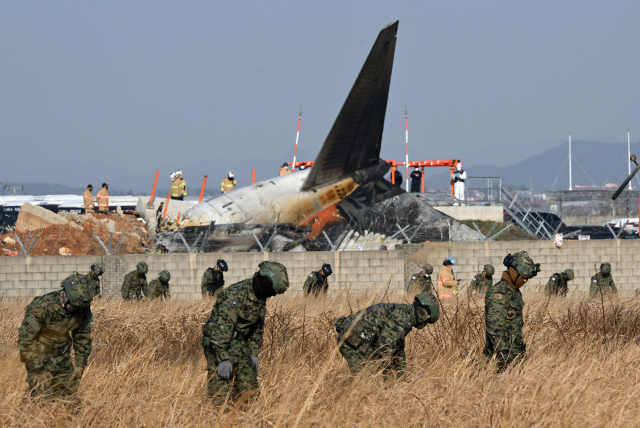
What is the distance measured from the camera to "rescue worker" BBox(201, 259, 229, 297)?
49.9ft

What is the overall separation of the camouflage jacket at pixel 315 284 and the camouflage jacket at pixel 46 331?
8382mm

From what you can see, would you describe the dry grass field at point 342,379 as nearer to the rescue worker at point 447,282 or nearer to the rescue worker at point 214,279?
the rescue worker at point 447,282

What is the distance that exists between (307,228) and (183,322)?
38.3 ft

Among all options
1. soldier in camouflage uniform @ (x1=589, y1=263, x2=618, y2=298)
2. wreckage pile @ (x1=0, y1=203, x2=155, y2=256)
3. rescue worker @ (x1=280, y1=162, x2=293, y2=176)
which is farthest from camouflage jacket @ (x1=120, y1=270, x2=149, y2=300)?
rescue worker @ (x1=280, y1=162, x2=293, y2=176)

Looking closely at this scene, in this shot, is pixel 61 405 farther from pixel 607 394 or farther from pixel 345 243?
pixel 345 243

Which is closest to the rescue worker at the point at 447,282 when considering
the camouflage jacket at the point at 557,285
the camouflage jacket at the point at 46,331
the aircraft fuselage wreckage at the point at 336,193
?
the camouflage jacket at the point at 557,285

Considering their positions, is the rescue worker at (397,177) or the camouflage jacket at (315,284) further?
the rescue worker at (397,177)

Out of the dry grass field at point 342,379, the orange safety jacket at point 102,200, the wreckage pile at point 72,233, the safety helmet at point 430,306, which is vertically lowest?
the dry grass field at point 342,379

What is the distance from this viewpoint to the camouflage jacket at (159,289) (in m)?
15.2

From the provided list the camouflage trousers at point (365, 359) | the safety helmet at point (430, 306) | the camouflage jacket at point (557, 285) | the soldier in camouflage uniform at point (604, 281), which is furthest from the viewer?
the soldier in camouflage uniform at point (604, 281)

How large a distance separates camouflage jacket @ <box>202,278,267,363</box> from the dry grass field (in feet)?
1.54

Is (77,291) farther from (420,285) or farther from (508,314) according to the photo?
(420,285)

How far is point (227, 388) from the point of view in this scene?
6.20 m

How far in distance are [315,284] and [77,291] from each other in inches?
365
